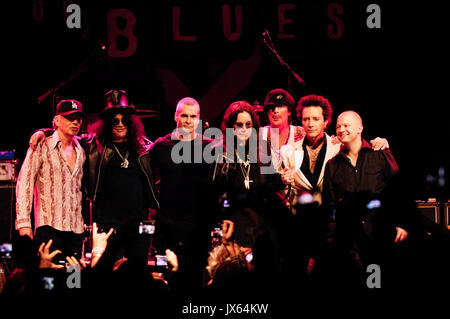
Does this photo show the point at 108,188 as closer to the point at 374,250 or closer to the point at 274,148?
the point at 274,148

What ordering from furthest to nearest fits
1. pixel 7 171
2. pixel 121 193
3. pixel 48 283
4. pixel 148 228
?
pixel 7 171 → pixel 121 193 → pixel 148 228 → pixel 48 283

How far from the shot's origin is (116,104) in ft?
16.0

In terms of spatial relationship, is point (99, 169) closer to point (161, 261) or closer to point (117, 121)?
point (117, 121)

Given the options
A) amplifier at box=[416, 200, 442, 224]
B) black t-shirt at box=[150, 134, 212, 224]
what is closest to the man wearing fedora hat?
black t-shirt at box=[150, 134, 212, 224]

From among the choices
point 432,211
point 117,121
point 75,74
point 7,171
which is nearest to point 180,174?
point 117,121

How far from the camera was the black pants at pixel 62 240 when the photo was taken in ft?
15.1

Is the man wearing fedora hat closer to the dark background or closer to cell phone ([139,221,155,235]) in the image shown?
cell phone ([139,221,155,235])

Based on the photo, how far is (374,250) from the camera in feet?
8.71

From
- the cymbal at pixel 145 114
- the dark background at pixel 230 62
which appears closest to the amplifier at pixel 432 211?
the dark background at pixel 230 62

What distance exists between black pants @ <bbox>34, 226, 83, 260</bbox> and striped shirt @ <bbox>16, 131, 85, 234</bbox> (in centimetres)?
6

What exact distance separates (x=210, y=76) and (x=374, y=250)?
17.4ft

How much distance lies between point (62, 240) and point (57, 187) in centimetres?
50

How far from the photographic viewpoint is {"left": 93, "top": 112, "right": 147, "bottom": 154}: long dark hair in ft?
15.8
